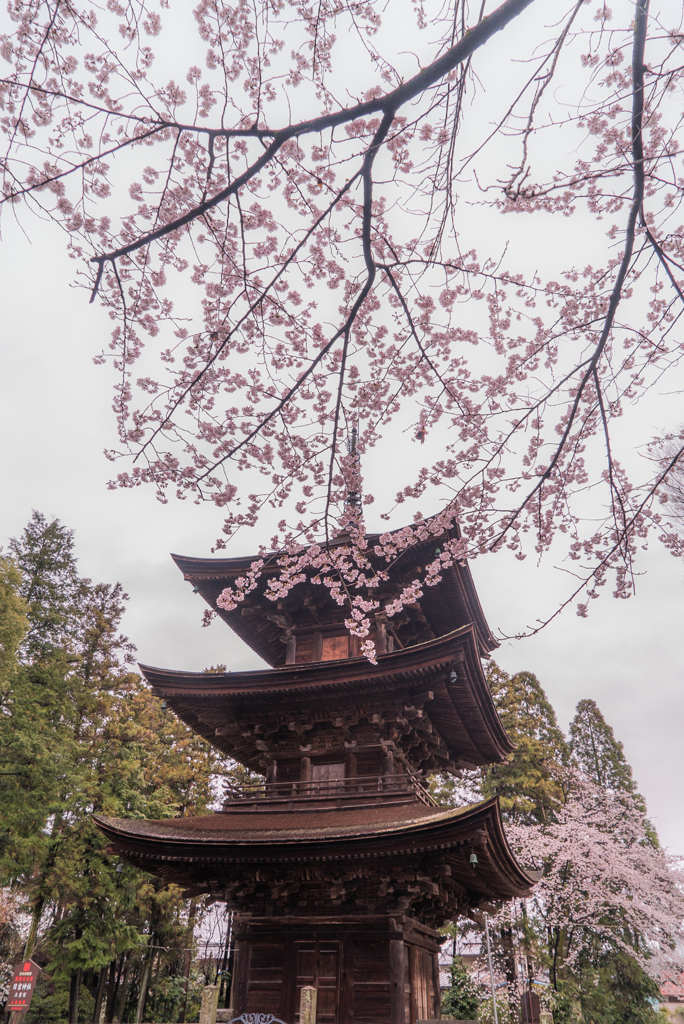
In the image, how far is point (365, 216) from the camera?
3727mm

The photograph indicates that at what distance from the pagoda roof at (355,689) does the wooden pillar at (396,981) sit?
3760 mm

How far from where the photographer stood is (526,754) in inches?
998

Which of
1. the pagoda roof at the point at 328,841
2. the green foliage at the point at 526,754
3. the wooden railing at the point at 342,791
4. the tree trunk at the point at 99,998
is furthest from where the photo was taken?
the green foliage at the point at 526,754

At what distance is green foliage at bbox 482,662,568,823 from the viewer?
2480cm

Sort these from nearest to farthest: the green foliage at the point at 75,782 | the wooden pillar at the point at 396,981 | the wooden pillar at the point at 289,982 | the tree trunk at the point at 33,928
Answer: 1. the wooden pillar at the point at 396,981
2. the wooden pillar at the point at 289,982
3. the green foliage at the point at 75,782
4. the tree trunk at the point at 33,928

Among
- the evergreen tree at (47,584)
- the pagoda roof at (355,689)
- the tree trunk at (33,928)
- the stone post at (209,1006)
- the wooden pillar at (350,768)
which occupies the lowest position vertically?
the stone post at (209,1006)

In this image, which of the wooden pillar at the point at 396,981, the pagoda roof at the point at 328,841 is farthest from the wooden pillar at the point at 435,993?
the wooden pillar at the point at 396,981

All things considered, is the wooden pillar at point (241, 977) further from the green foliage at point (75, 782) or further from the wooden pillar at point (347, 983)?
the green foliage at point (75, 782)

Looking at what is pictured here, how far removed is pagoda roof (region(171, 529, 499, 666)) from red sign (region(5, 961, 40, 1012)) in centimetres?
858

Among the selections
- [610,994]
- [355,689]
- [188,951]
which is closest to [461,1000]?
[610,994]

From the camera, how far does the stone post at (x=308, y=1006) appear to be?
8406 mm

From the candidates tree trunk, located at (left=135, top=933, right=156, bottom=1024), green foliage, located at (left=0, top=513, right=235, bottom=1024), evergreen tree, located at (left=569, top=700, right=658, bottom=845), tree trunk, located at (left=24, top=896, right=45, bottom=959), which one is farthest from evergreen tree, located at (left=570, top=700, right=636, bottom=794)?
tree trunk, located at (left=24, top=896, right=45, bottom=959)

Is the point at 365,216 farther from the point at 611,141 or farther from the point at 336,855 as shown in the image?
the point at 336,855

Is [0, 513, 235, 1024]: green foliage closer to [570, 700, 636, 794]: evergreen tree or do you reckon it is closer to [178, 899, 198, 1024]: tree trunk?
[178, 899, 198, 1024]: tree trunk
